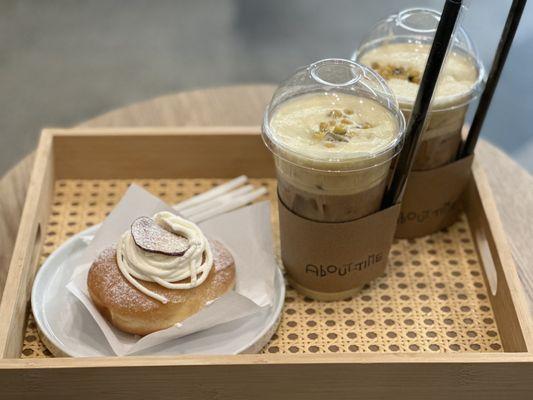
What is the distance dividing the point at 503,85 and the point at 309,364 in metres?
2.23

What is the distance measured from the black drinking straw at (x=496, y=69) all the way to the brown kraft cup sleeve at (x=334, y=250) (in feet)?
0.67

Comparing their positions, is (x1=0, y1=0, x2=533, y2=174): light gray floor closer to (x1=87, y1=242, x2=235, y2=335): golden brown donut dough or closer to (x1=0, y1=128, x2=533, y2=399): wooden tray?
(x1=0, y1=128, x2=533, y2=399): wooden tray

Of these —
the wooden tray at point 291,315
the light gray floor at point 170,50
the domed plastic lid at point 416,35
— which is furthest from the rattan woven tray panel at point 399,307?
the light gray floor at point 170,50

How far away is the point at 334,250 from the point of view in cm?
111

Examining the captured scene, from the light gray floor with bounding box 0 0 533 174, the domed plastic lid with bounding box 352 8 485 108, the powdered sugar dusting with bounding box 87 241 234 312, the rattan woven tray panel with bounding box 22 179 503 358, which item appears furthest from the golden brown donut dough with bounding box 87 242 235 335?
the light gray floor with bounding box 0 0 533 174

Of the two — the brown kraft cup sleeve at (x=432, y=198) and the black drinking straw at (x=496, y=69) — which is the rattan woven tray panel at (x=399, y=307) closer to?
the brown kraft cup sleeve at (x=432, y=198)

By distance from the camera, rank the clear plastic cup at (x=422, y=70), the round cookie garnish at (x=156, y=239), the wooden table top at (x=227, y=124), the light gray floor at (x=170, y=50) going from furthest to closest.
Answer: the light gray floor at (x=170, y=50), the wooden table top at (x=227, y=124), the clear plastic cup at (x=422, y=70), the round cookie garnish at (x=156, y=239)

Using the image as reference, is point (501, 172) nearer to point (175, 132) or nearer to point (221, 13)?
point (175, 132)

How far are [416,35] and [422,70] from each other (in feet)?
0.25

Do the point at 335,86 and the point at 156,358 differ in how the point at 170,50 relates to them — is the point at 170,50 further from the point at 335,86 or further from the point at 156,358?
the point at 156,358

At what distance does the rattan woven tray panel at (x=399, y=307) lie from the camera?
110 cm

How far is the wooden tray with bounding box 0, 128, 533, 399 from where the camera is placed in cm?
96

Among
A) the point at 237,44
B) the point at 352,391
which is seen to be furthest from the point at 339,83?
the point at 237,44

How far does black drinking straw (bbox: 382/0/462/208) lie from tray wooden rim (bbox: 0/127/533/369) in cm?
18
